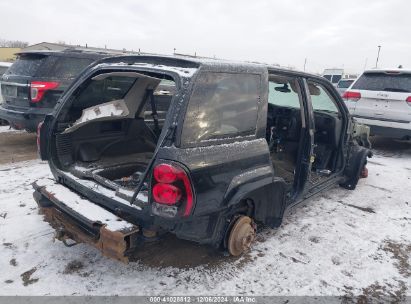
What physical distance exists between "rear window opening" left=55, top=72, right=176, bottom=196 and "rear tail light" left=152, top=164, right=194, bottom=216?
665 millimetres

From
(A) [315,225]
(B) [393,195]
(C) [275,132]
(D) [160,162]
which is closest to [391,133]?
(B) [393,195]

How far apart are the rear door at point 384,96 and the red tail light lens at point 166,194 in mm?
6470

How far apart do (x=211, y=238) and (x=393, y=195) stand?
12.4 ft

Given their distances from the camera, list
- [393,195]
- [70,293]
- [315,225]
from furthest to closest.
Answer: [393,195], [315,225], [70,293]

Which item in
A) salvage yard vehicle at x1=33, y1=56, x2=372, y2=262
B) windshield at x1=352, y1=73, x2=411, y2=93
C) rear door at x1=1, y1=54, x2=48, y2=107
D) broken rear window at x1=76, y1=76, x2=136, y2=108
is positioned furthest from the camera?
windshield at x1=352, y1=73, x2=411, y2=93

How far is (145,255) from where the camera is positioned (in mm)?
3107

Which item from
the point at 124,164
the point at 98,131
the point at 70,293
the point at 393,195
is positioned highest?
the point at 98,131

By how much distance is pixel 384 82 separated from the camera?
24.0ft

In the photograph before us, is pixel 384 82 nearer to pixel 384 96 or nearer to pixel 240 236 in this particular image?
pixel 384 96

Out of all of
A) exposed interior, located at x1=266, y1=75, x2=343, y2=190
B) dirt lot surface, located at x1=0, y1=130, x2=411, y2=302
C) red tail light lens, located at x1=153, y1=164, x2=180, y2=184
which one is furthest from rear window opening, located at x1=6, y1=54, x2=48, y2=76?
red tail light lens, located at x1=153, y1=164, x2=180, y2=184

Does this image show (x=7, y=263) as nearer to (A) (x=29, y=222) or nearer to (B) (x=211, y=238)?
(A) (x=29, y=222)

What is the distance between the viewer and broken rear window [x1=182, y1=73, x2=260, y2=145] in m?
2.39

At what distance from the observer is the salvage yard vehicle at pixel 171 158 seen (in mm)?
2322

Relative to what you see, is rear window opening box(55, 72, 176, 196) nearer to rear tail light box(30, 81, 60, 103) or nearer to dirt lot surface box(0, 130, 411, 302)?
dirt lot surface box(0, 130, 411, 302)
